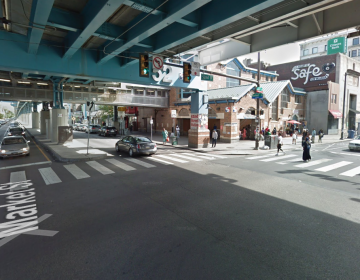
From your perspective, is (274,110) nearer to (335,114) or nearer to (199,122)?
(335,114)

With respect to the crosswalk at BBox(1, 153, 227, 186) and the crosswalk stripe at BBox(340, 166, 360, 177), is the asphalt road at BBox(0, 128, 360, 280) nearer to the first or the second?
the crosswalk at BBox(1, 153, 227, 186)

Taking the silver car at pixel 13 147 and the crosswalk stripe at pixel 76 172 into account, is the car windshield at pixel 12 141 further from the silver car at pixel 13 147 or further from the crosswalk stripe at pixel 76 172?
the crosswalk stripe at pixel 76 172

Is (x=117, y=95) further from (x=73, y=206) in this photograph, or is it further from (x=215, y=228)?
(x=215, y=228)

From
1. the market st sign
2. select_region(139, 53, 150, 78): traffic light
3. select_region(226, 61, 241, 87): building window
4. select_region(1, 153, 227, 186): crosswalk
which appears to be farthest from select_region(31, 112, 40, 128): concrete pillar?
the market st sign

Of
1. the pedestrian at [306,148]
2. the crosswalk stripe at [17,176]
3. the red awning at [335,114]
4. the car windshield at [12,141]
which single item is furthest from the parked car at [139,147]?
the red awning at [335,114]

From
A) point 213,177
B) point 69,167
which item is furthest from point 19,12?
point 213,177

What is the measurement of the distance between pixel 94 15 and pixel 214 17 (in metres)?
4.34

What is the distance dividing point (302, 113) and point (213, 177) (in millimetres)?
34819

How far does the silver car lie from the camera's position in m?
14.4

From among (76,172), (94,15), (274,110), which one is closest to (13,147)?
(76,172)

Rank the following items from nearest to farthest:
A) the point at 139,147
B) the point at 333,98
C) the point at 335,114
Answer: the point at 139,147, the point at 335,114, the point at 333,98

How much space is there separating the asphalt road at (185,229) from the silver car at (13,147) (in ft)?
19.4

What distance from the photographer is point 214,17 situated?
8.61m

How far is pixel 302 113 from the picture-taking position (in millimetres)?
38469
